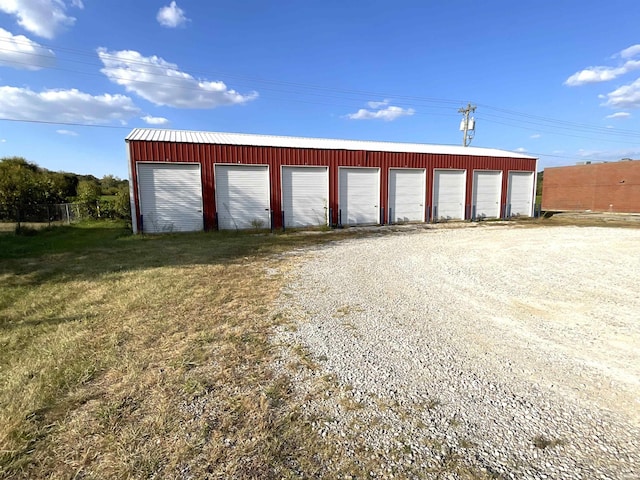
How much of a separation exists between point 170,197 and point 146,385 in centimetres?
1334

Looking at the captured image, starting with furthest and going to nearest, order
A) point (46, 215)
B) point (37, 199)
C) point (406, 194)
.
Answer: point (37, 199)
point (46, 215)
point (406, 194)

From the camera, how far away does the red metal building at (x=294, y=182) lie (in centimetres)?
1459

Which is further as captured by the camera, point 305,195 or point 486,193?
point 486,193

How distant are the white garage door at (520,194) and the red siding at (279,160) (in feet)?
10.4

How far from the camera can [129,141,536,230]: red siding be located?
14391 millimetres

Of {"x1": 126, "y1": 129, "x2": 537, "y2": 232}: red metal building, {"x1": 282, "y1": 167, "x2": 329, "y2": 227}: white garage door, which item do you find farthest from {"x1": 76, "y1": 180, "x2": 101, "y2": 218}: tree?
{"x1": 282, "y1": 167, "x2": 329, "y2": 227}: white garage door

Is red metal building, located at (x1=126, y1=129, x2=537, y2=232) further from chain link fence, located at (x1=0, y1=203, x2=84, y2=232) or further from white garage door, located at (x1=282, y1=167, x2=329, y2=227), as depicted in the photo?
chain link fence, located at (x1=0, y1=203, x2=84, y2=232)

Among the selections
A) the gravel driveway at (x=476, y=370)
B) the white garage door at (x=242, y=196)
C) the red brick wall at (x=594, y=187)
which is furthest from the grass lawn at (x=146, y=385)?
the red brick wall at (x=594, y=187)

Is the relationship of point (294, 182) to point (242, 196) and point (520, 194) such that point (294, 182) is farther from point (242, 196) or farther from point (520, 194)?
point (520, 194)

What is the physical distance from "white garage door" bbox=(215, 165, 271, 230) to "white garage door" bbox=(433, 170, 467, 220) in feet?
33.3

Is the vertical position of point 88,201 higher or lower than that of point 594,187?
lower

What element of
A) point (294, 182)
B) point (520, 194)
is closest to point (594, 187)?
point (520, 194)

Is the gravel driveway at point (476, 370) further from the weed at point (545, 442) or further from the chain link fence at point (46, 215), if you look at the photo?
the chain link fence at point (46, 215)

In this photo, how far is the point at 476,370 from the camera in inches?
124
